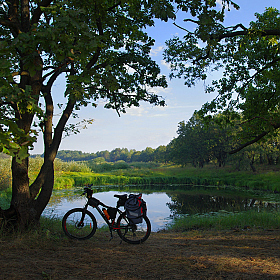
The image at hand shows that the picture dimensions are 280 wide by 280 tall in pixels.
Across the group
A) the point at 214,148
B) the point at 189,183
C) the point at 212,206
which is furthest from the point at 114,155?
the point at 212,206

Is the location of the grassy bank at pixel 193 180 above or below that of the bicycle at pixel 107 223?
below

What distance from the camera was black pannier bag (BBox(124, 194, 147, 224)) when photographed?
4945 mm

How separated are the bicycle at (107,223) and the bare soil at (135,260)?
0.62 ft

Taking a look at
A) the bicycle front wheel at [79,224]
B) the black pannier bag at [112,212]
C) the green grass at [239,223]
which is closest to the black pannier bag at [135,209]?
the black pannier bag at [112,212]

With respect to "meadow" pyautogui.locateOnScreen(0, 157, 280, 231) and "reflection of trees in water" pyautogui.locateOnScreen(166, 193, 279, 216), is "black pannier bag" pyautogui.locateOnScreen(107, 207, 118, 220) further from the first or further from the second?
"reflection of trees in water" pyautogui.locateOnScreen(166, 193, 279, 216)

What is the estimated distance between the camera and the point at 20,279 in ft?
10.2

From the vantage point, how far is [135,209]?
4.95m

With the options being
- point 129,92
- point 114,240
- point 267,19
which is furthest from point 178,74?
point 114,240

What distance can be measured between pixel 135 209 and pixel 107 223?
2.24ft

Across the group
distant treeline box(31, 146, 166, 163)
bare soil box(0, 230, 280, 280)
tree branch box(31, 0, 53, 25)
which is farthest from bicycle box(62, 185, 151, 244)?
distant treeline box(31, 146, 166, 163)

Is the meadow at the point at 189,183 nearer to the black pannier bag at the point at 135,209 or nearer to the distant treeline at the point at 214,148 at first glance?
the distant treeline at the point at 214,148

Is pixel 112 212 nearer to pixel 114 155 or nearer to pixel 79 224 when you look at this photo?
pixel 79 224

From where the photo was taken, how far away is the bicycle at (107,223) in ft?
16.6

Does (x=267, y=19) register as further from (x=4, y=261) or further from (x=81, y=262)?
(x=4, y=261)
